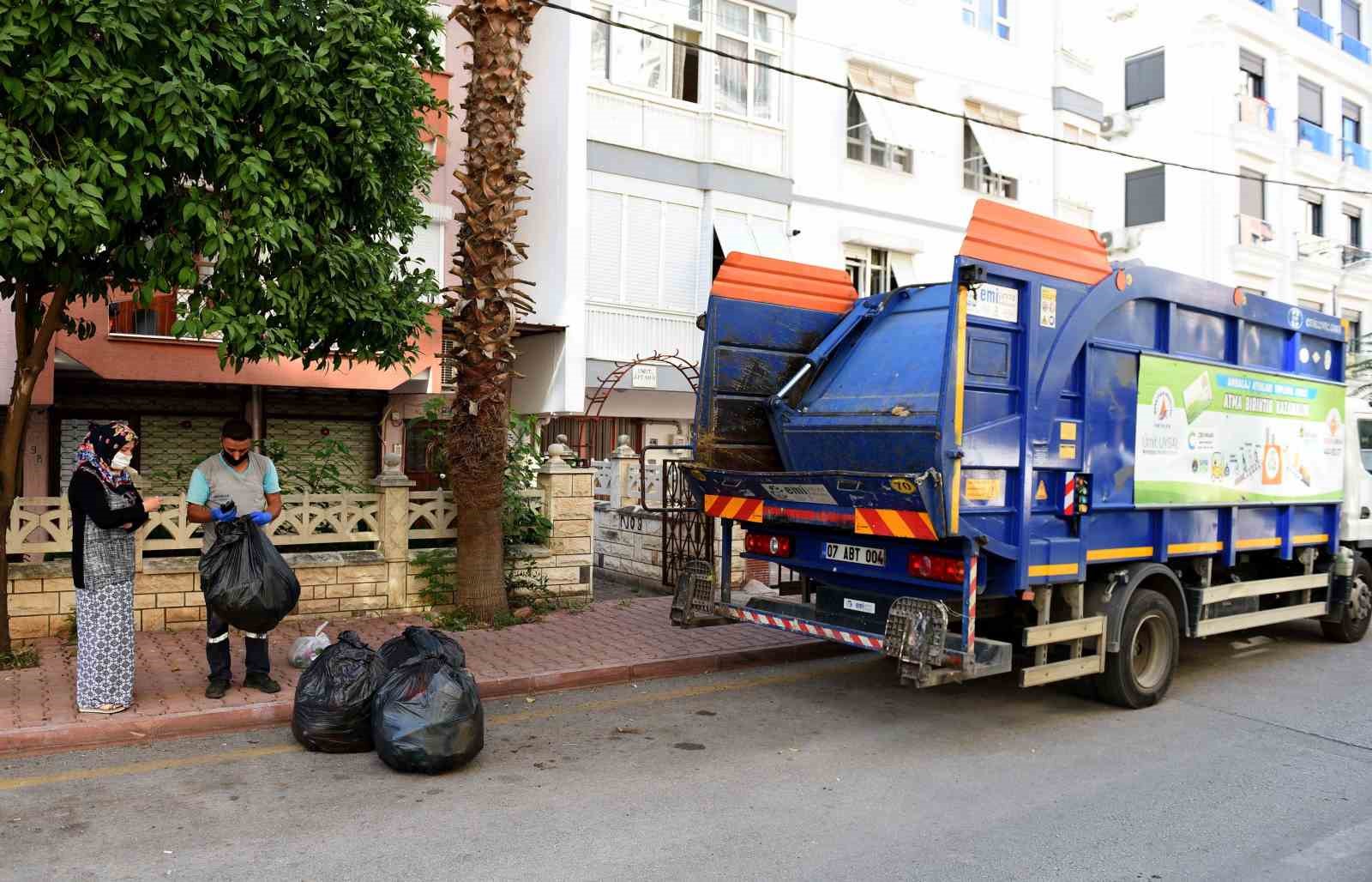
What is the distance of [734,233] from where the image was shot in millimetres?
17219

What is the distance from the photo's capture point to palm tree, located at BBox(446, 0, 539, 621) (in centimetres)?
888

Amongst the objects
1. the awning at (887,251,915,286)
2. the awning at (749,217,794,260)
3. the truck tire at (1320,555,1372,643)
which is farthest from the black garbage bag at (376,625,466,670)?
the awning at (887,251,915,286)

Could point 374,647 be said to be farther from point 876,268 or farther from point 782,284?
point 876,268

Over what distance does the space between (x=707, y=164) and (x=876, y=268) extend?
4232mm

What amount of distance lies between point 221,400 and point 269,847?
33.4ft

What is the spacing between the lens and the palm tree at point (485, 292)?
29.1 ft

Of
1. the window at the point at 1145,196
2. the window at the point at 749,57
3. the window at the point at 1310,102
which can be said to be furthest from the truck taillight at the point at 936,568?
the window at the point at 1310,102

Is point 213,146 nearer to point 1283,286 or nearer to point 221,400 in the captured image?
point 221,400

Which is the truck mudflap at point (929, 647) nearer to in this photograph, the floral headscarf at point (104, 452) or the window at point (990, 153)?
the floral headscarf at point (104, 452)

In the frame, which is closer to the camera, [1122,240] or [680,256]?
[680,256]

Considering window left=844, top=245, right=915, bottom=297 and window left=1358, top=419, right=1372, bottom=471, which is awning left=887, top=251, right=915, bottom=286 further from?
window left=1358, top=419, right=1372, bottom=471

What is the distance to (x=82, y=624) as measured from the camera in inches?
239

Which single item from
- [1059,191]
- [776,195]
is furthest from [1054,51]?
[776,195]

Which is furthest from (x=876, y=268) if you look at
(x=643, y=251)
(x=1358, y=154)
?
(x=1358, y=154)
